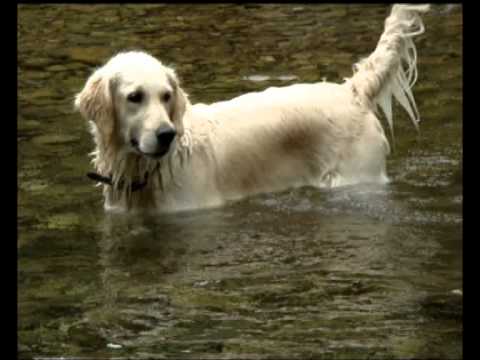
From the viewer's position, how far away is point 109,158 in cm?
789

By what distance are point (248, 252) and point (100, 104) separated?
1457 millimetres

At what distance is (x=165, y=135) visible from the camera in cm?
745

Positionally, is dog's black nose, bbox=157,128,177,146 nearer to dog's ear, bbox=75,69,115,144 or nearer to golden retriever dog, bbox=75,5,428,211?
golden retriever dog, bbox=75,5,428,211

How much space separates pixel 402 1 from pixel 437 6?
5.17 metres

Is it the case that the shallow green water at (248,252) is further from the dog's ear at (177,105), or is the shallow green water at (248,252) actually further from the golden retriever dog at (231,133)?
the dog's ear at (177,105)

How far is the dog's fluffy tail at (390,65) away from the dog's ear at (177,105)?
1.46 metres

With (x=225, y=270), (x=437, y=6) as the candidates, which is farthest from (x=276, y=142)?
(x=437, y=6)

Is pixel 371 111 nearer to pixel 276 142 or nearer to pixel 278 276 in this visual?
pixel 276 142

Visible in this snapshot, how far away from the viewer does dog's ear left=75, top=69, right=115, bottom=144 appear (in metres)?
7.70

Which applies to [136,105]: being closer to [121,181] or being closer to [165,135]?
[165,135]

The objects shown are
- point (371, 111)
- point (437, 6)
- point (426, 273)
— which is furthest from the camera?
point (437, 6)

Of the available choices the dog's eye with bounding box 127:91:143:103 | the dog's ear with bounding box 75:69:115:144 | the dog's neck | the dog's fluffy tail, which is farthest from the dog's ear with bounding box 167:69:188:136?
the dog's fluffy tail

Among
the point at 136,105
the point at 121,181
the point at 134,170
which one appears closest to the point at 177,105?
the point at 136,105

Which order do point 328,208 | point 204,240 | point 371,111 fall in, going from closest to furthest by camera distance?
point 204,240 → point 328,208 → point 371,111
